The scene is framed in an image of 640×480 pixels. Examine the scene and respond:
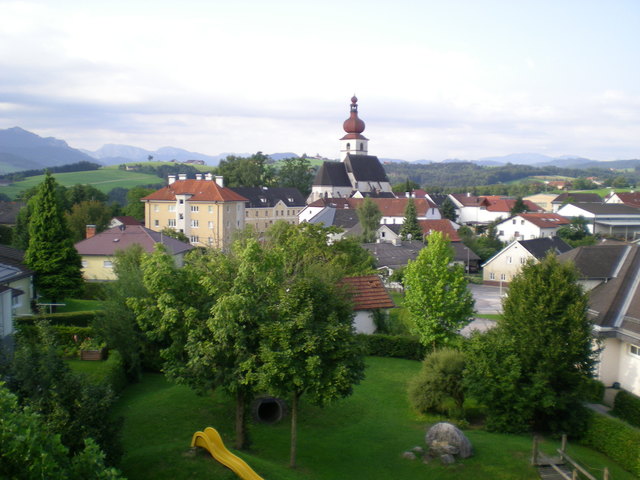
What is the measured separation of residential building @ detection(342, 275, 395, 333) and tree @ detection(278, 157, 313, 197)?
92.5 metres

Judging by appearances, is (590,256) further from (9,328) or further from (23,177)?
(23,177)


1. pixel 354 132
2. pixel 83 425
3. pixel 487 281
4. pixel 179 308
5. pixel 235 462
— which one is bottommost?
pixel 487 281

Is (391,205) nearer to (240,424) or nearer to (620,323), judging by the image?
(620,323)

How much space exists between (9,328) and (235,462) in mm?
14473

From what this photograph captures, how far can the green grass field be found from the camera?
479 feet

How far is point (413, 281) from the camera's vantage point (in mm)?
27344

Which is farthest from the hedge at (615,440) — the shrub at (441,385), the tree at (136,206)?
the tree at (136,206)

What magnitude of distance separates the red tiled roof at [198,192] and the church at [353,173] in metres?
45.4

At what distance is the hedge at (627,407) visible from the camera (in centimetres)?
1933

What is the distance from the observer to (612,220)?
9806 cm

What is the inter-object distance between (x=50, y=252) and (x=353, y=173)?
89946 millimetres

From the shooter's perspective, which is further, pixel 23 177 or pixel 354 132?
pixel 23 177

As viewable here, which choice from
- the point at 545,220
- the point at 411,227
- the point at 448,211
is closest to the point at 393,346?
the point at 411,227

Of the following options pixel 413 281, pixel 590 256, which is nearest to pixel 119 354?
pixel 413 281
